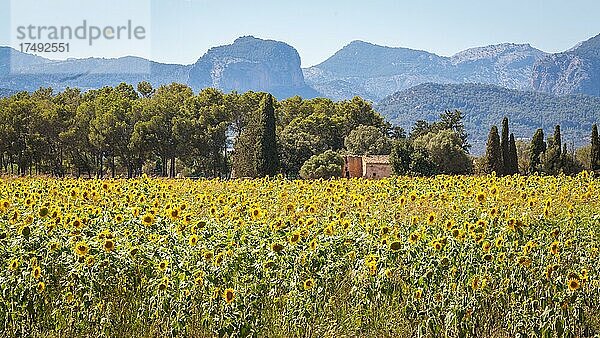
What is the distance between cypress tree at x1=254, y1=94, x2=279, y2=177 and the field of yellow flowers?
1262 inches

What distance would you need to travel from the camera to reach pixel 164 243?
5195mm

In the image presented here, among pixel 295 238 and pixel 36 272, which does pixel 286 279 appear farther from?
pixel 36 272

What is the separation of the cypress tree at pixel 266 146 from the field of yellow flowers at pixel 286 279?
3206cm

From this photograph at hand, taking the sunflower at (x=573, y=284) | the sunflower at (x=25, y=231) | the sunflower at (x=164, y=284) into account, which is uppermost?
the sunflower at (x=25, y=231)

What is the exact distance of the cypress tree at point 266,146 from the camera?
38156 millimetres

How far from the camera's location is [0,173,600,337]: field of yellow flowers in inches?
179

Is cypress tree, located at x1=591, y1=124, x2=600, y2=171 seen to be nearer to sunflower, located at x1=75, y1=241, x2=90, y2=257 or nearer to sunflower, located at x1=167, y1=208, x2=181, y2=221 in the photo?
sunflower, located at x1=167, y1=208, x2=181, y2=221

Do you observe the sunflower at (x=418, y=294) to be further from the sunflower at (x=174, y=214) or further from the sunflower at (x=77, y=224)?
the sunflower at (x=77, y=224)

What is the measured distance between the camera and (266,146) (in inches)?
1510

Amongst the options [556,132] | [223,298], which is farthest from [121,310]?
[556,132]

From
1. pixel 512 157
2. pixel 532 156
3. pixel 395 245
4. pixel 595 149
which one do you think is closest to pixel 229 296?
pixel 395 245

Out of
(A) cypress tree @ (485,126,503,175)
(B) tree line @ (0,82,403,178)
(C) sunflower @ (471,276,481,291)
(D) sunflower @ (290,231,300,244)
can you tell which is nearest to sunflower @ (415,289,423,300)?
(C) sunflower @ (471,276,481,291)

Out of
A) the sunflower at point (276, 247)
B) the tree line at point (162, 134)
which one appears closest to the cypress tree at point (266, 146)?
the tree line at point (162, 134)

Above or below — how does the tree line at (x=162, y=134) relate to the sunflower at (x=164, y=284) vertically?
above
